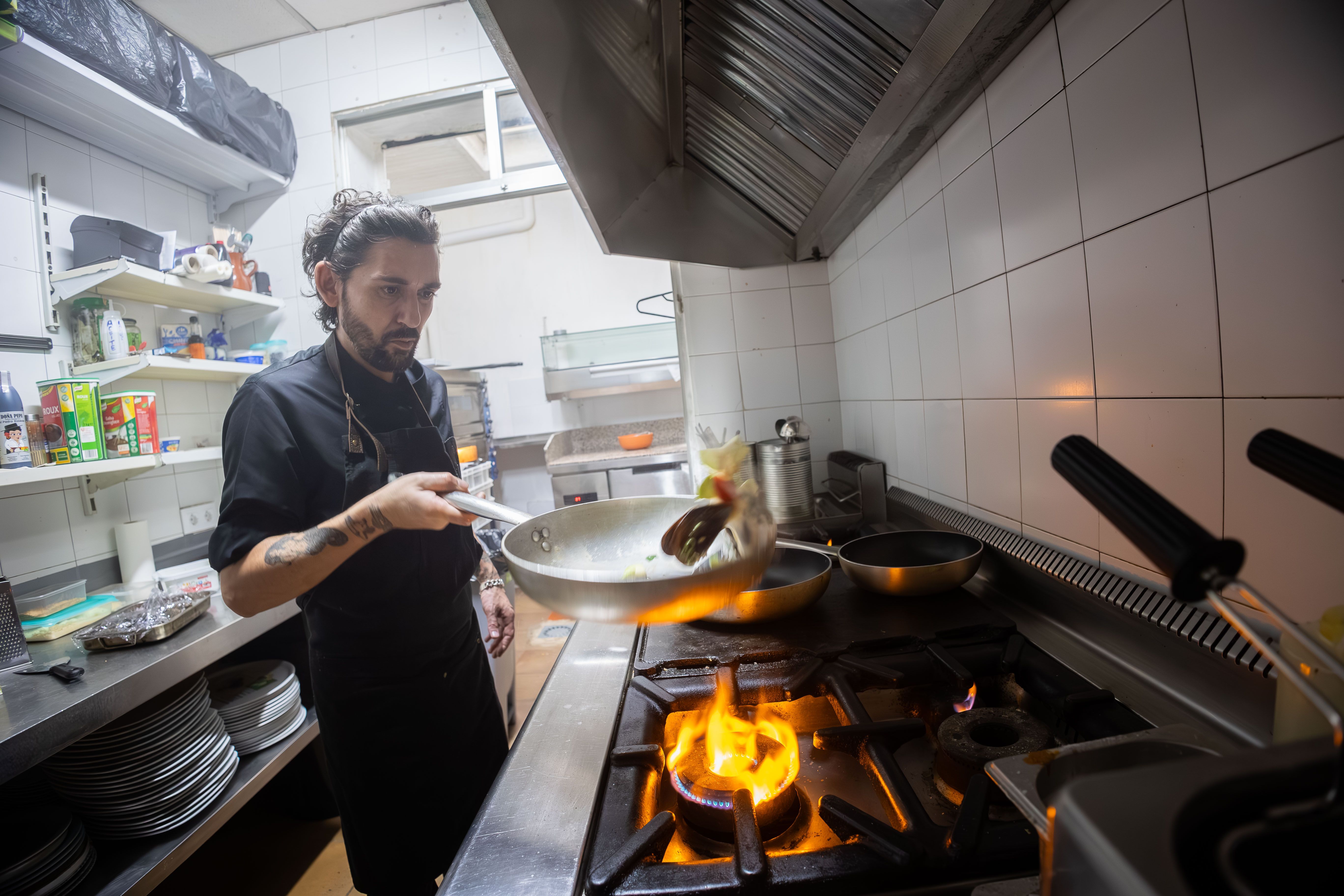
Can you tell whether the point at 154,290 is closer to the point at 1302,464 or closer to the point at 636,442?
the point at 636,442

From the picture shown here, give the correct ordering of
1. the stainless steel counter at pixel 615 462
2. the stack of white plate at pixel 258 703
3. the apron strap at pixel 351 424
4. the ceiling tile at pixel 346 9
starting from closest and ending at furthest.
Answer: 1. the apron strap at pixel 351 424
2. the stack of white plate at pixel 258 703
3. the ceiling tile at pixel 346 9
4. the stainless steel counter at pixel 615 462

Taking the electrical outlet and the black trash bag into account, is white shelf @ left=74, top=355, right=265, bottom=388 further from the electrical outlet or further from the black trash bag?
the black trash bag

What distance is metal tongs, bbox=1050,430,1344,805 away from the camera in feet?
0.72

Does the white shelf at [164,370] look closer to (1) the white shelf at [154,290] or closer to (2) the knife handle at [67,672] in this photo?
(1) the white shelf at [154,290]

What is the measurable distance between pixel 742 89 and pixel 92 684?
1.77 m

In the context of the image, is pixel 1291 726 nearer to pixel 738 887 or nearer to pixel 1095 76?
pixel 738 887

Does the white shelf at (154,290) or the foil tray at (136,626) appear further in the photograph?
the white shelf at (154,290)

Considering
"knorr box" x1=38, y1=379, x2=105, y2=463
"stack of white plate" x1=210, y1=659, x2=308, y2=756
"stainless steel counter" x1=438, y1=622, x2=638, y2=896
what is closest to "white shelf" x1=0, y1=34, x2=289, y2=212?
"knorr box" x1=38, y1=379, x2=105, y2=463

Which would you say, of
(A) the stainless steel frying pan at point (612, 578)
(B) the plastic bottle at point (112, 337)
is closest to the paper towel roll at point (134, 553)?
(B) the plastic bottle at point (112, 337)

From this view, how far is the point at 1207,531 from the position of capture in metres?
0.27

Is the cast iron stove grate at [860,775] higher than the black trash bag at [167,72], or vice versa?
the black trash bag at [167,72]

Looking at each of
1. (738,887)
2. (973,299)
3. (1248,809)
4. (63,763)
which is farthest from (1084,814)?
(63,763)

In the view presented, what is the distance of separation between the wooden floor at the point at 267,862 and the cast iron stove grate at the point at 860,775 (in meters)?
0.90

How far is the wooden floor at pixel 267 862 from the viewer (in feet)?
5.18
